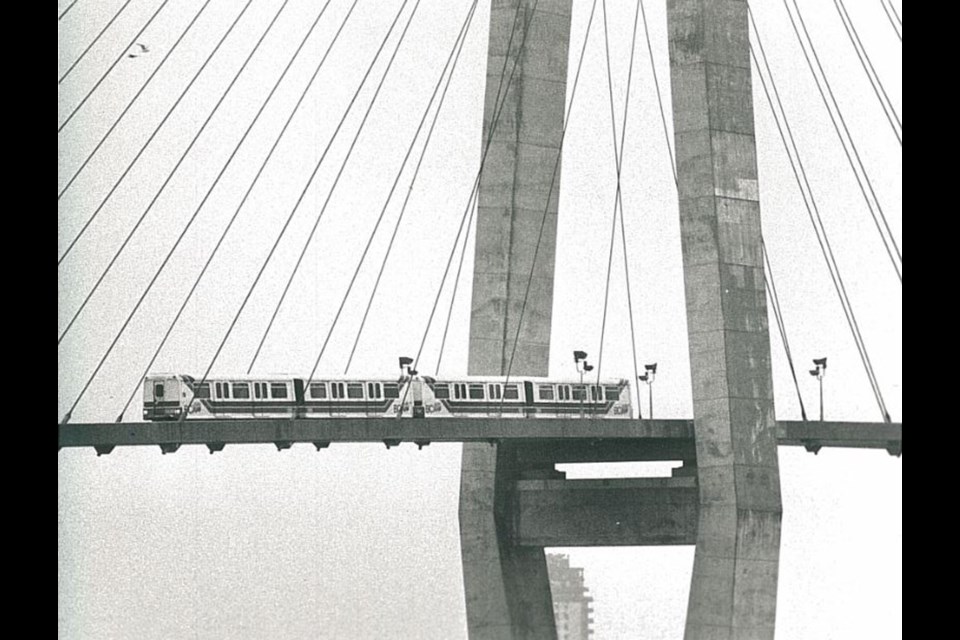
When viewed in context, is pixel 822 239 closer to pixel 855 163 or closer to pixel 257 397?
pixel 855 163

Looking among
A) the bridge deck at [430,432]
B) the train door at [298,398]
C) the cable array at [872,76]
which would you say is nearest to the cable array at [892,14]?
the cable array at [872,76]

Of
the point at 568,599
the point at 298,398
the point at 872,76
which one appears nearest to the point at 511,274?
the point at 298,398

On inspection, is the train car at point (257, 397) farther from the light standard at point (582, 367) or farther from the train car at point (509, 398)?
the light standard at point (582, 367)

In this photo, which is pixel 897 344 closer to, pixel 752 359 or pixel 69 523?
pixel 752 359

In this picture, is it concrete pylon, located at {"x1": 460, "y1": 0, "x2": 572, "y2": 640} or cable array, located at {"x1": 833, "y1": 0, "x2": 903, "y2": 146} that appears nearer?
cable array, located at {"x1": 833, "y1": 0, "x2": 903, "y2": 146}

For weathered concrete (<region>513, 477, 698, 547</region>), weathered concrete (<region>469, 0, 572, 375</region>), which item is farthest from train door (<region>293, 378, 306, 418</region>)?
weathered concrete (<region>513, 477, 698, 547</region>)

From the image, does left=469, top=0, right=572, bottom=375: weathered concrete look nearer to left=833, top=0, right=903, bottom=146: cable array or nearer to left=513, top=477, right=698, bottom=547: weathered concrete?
left=513, top=477, right=698, bottom=547: weathered concrete
